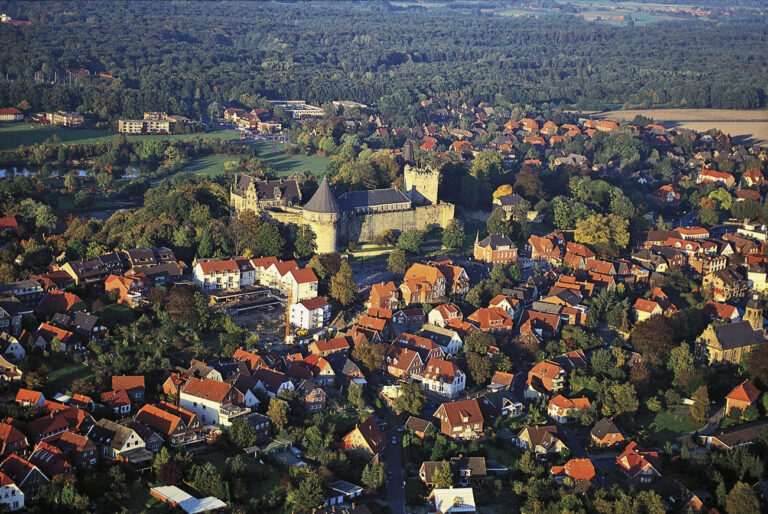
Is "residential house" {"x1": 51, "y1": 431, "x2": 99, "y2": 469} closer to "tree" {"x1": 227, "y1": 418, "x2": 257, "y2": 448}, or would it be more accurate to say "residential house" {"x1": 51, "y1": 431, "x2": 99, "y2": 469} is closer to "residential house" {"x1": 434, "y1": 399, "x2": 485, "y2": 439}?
"tree" {"x1": 227, "y1": 418, "x2": 257, "y2": 448}

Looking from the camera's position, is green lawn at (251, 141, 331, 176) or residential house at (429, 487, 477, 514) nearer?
residential house at (429, 487, 477, 514)

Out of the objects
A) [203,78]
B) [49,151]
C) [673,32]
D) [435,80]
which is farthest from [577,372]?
[673,32]

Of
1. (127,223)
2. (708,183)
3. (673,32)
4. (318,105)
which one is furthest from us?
(673,32)

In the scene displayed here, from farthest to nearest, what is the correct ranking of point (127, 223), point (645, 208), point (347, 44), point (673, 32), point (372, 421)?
point (673, 32)
point (347, 44)
point (645, 208)
point (127, 223)
point (372, 421)

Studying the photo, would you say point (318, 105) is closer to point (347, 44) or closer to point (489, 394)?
point (347, 44)

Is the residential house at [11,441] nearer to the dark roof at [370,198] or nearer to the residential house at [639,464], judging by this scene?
the residential house at [639,464]

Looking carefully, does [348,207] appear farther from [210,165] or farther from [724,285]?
[210,165]

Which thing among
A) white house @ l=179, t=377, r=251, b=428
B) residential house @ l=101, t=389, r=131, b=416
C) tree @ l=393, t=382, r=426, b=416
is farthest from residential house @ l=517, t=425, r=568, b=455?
residential house @ l=101, t=389, r=131, b=416
